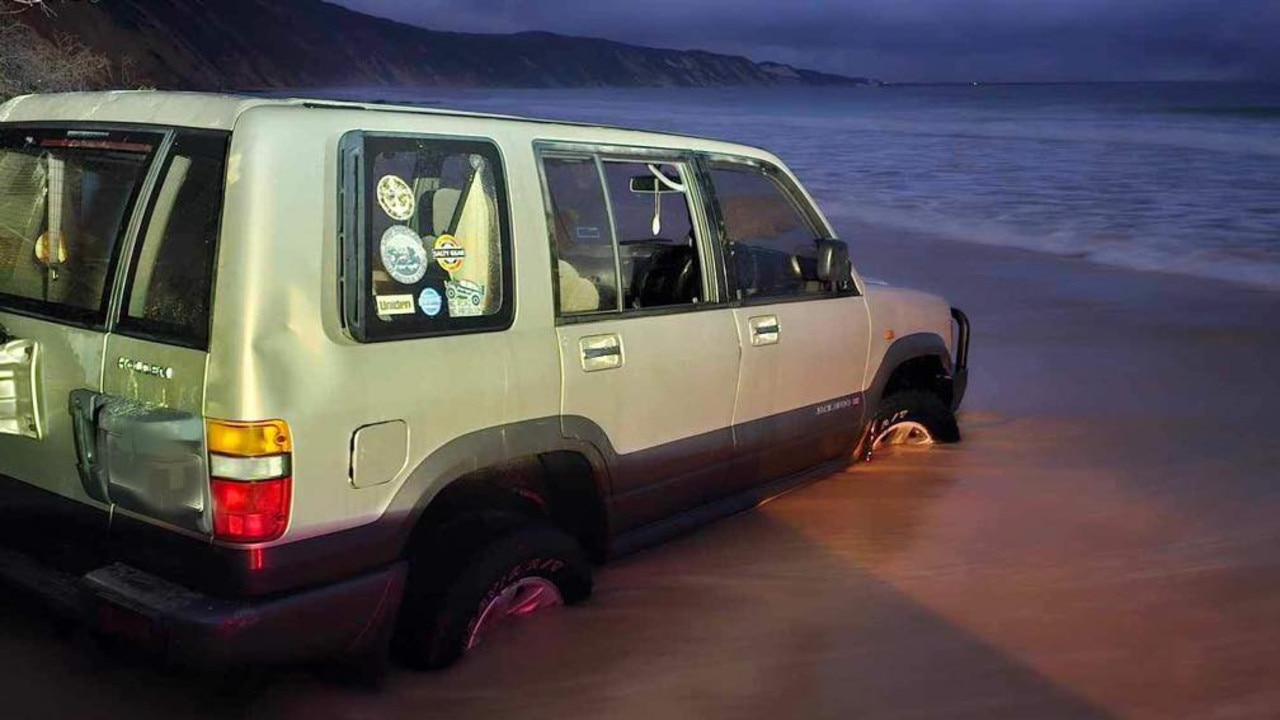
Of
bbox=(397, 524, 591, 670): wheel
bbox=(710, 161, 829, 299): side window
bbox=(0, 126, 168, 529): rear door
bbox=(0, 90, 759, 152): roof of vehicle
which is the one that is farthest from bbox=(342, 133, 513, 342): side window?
bbox=(710, 161, 829, 299): side window

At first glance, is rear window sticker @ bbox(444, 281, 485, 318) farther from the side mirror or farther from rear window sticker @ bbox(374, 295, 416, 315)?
the side mirror

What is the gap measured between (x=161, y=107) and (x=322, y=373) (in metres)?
0.91

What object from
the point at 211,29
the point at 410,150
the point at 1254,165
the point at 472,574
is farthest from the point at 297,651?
the point at 211,29

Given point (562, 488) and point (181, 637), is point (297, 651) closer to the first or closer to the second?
point (181, 637)

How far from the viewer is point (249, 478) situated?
2.94 m

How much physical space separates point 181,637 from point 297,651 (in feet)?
0.97

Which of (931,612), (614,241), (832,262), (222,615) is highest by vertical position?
(614,241)

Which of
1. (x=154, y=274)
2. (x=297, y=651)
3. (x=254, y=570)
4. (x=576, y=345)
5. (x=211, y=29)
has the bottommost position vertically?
(x=297, y=651)

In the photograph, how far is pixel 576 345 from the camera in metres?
3.79

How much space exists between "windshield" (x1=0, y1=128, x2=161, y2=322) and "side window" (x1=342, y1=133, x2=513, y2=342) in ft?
2.00

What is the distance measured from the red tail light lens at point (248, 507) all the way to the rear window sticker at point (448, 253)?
80cm

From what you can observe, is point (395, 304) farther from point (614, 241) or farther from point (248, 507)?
point (614, 241)

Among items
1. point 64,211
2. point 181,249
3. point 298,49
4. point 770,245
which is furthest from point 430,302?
point 298,49

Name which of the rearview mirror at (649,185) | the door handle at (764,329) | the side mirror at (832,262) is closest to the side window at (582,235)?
the rearview mirror at (649,185)
